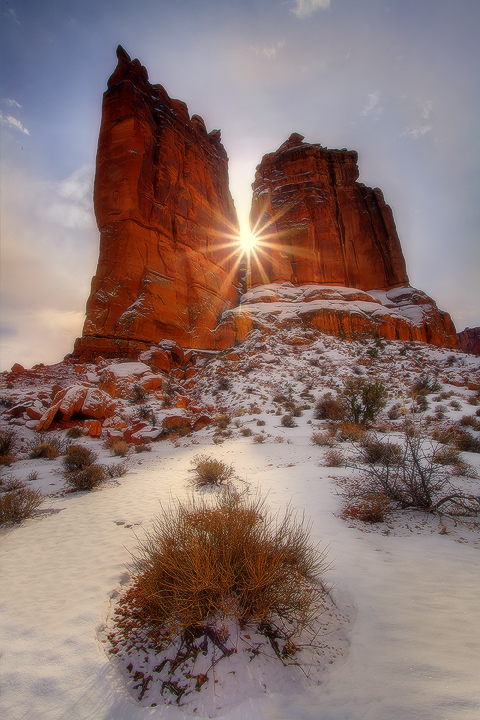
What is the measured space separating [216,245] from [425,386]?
2167 cm

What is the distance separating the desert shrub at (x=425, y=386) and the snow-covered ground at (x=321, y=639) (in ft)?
29.0

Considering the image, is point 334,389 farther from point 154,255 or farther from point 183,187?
point 183,187

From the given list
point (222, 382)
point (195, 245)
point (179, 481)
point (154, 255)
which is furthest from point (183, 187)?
point (179, 481)

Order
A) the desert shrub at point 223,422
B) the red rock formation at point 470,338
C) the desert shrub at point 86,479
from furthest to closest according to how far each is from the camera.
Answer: the red rock formation at point 470,338
the desert shrub at point 223,422
the desert shrub at point 86,479

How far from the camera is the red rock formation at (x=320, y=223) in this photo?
3031cm

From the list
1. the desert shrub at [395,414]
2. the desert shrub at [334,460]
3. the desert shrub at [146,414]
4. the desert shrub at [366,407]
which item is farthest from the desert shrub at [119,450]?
the desert shrub at [395,414]

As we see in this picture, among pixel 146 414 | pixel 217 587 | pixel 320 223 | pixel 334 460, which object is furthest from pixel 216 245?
pixel 217 587

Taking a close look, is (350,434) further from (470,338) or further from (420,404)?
(470,338)

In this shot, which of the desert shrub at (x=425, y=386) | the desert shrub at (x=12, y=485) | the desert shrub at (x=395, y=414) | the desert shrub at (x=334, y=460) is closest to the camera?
the desert shrub at (x=12, y=485)

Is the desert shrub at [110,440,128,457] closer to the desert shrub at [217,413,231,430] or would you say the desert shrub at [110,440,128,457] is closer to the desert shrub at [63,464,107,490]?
the desert shrub at [63,464,107,490]

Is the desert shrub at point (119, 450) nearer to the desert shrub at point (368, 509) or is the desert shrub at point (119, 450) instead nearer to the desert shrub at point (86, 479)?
the desert shrub at point (86, 479)

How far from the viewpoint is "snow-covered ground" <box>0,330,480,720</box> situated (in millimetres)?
1517

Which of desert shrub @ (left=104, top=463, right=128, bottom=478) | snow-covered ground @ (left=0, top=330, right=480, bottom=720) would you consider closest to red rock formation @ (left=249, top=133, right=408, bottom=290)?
desert shrub @ (left=104, top=463, right=128, bottom=478)

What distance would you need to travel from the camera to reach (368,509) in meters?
3.85
